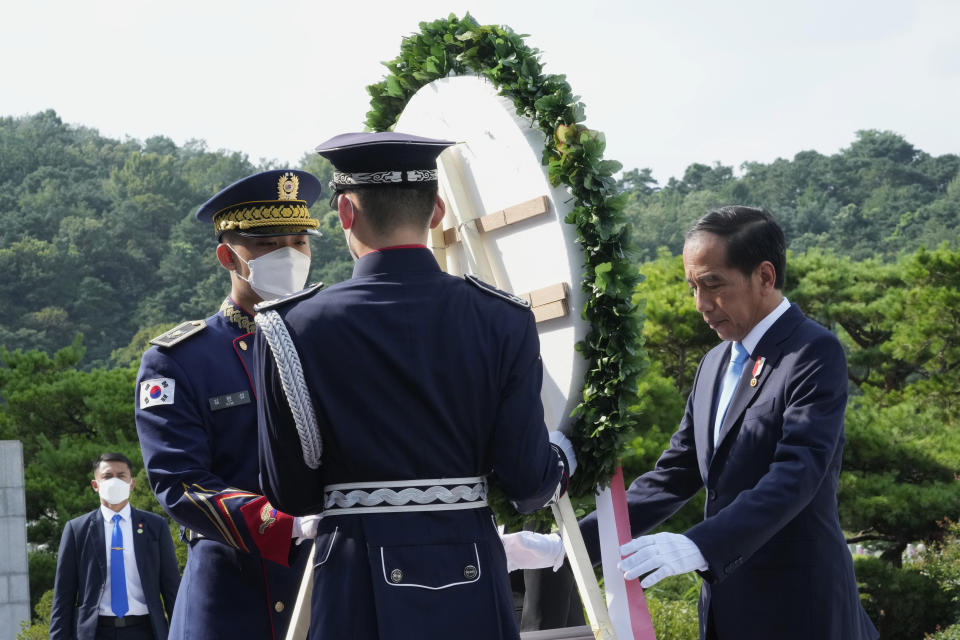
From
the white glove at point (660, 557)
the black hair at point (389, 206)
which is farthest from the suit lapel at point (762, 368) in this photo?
the black hair at point (389, 206)

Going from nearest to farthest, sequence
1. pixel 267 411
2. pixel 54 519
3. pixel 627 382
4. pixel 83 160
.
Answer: pixel 267 411 < pixel 627 382 < pixel 54 519 < pixel 83 160

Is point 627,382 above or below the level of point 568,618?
above

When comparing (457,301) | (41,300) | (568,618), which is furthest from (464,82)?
(41,300)

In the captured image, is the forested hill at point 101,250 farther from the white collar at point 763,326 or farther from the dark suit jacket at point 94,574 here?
the white collar at point 763,326

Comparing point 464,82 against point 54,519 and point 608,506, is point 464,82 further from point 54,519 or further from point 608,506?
point 54,519

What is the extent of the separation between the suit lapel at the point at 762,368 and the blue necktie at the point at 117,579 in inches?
207

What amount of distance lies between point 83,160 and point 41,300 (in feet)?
82.9

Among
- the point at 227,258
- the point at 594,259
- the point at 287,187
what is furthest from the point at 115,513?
the point at 594,259

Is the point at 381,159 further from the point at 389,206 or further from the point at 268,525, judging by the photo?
the point at 268,525

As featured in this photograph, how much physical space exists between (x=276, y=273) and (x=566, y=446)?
963 millimetres

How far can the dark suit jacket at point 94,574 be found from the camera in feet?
24.2

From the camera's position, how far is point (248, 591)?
3.00 meters

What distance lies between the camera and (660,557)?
3.02 m

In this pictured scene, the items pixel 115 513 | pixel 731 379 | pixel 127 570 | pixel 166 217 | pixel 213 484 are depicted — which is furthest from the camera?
pixel 166 217
